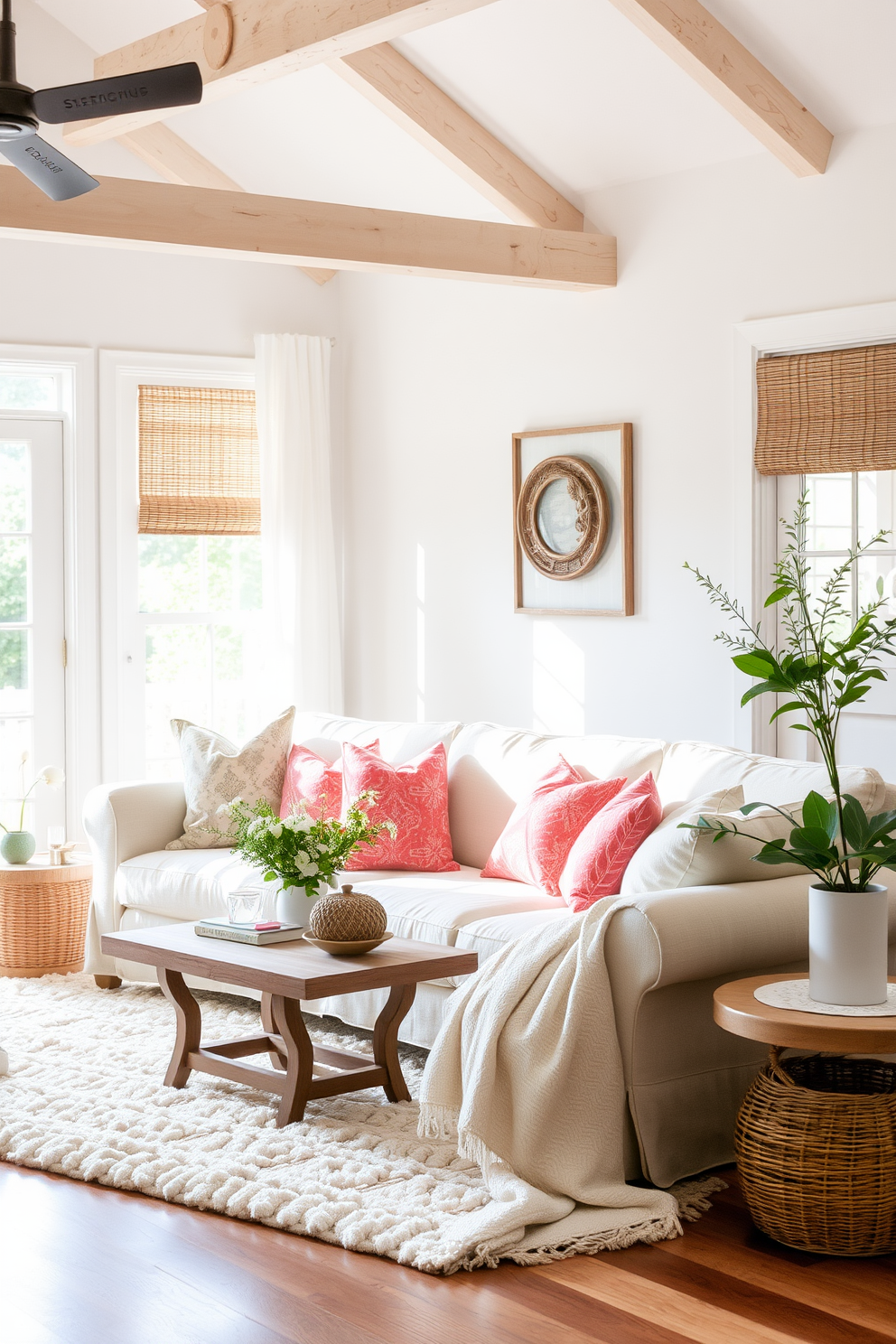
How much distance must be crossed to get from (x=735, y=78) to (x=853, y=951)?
2.83 m

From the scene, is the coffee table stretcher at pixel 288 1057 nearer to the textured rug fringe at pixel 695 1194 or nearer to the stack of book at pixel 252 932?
the stack of book at pixel 252 932

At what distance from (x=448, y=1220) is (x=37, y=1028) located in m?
1.97

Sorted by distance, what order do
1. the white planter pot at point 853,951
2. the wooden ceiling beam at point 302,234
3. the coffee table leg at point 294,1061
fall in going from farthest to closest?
1. the wooden ceiling beam at point 302,234
2. the coffee table leg at point 294,1061
3. the white planter pot at point 853,951

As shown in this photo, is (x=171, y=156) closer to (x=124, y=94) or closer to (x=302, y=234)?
(x=302, y=234)

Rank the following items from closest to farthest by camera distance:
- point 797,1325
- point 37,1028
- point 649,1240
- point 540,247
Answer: point 797,1325 < point 649,1240 < point 37,1028 < point 540,247

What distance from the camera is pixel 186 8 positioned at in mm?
5598

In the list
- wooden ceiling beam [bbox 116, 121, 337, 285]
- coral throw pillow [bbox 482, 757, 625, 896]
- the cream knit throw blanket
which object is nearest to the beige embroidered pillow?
coral throw pillow [bbox 482, 757, 625, 896]

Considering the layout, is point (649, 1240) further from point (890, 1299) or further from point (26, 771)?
point (26, 771)

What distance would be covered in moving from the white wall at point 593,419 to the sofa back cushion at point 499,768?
2.67 ft

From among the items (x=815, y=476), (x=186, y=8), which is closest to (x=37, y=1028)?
(x=815, y=476)

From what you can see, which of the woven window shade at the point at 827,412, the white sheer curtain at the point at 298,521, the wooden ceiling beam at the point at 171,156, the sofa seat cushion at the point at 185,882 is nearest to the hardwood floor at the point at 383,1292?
the sofa seat cushion at the point at 185,882

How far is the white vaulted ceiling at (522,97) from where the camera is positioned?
180 inches

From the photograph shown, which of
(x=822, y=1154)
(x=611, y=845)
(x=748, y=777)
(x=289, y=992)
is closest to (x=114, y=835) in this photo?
(x=289, y=992)

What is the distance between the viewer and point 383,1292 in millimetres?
2787
